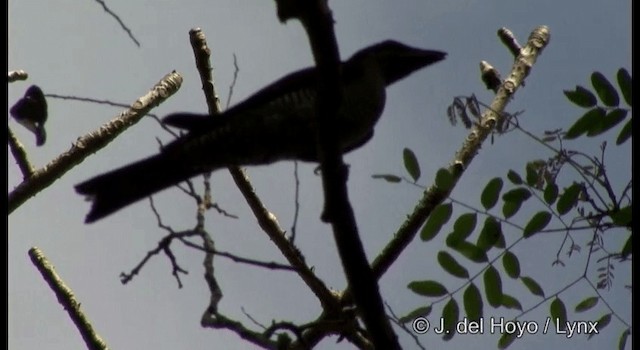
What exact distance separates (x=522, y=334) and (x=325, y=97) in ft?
5.27

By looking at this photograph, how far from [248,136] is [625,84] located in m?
1.56

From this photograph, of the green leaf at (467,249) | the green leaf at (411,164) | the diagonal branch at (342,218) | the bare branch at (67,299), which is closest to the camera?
the diagonal branch at (342,218)

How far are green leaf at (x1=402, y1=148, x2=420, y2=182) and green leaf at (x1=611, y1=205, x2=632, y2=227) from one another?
2.69ft

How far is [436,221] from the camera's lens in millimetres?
3449

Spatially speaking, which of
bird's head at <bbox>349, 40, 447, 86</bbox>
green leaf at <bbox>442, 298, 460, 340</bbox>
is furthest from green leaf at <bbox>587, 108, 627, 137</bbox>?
bird's head at <bbox>349, 40, 447, 86</bbox>

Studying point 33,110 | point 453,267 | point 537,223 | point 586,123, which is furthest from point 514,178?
point 33,110

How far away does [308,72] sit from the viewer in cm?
389

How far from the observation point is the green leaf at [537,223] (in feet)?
10.9

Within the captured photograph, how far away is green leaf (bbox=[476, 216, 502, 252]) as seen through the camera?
3297 millimetres

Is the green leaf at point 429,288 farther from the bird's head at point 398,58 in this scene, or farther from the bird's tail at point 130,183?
the bird's head at point 398,58

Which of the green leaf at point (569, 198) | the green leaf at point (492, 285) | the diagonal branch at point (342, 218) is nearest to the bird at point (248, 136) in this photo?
the diagonal branch at point (342, 218)

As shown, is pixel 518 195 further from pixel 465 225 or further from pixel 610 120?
pixel 610 120

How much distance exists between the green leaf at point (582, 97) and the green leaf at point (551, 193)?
325 millimetres
